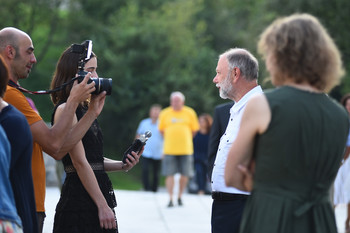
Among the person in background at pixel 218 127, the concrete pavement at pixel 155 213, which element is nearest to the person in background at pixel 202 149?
the concrete pavement at pixel 155 213

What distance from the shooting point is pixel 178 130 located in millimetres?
14633

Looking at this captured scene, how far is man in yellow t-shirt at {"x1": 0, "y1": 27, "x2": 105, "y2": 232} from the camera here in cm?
431

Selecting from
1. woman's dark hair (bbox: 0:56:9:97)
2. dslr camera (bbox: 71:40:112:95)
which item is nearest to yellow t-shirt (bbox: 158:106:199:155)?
dslr camera (bbox: 71:40:112:95)

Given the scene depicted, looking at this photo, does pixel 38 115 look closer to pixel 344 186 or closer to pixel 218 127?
pixel 218 127

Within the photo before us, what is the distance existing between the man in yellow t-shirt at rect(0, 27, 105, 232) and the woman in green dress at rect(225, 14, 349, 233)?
121cm

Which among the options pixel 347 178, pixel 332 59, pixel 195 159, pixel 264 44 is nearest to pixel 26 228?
pixel 264 44

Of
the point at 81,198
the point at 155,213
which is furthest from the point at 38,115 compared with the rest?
the point at 155,213

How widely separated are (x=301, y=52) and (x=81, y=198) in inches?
78.5

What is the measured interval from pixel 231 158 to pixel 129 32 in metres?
29.3

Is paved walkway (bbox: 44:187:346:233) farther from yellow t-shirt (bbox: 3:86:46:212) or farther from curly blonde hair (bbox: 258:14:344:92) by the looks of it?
curly blonde hair (bbox: 258:14:344:92)

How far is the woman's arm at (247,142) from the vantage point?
339 centimetres

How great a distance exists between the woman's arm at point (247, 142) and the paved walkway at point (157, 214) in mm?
6357

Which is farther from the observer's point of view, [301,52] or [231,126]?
[231,126]

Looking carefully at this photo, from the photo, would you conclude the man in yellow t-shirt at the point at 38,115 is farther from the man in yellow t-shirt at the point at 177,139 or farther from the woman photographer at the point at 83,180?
the man in yellow t-shirt at the point at 177,139
